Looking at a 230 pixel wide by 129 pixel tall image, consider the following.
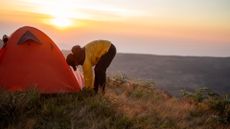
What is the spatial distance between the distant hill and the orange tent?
39329 millimetres

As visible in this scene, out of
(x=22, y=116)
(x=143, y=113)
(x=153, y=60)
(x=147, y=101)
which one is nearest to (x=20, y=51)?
(x=22, y=116)

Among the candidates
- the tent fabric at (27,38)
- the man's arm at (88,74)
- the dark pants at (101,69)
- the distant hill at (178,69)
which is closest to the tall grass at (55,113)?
the man's arm at (88,74)

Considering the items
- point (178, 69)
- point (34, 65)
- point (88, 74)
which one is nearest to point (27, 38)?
point (34, 65)

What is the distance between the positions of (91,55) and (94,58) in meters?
0.11

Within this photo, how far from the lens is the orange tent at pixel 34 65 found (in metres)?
9.67

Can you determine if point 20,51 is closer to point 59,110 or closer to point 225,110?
point 59,110

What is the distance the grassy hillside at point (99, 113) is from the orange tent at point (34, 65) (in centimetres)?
41

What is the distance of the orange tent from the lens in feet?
31.7

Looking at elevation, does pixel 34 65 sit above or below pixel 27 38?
below

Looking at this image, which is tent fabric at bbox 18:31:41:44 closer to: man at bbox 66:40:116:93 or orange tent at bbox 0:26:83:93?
orange tent at bbox 0:26:83:93

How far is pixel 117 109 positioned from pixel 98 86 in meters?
1.20

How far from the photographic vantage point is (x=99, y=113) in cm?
885

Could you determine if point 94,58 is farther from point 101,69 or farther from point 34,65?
point 34,65

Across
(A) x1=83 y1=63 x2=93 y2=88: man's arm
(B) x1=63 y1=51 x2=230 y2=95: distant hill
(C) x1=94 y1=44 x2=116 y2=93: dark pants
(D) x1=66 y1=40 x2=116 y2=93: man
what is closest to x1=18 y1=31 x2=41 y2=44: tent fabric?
(D) x1=66 y1=40 x2=116 y2=93: man
